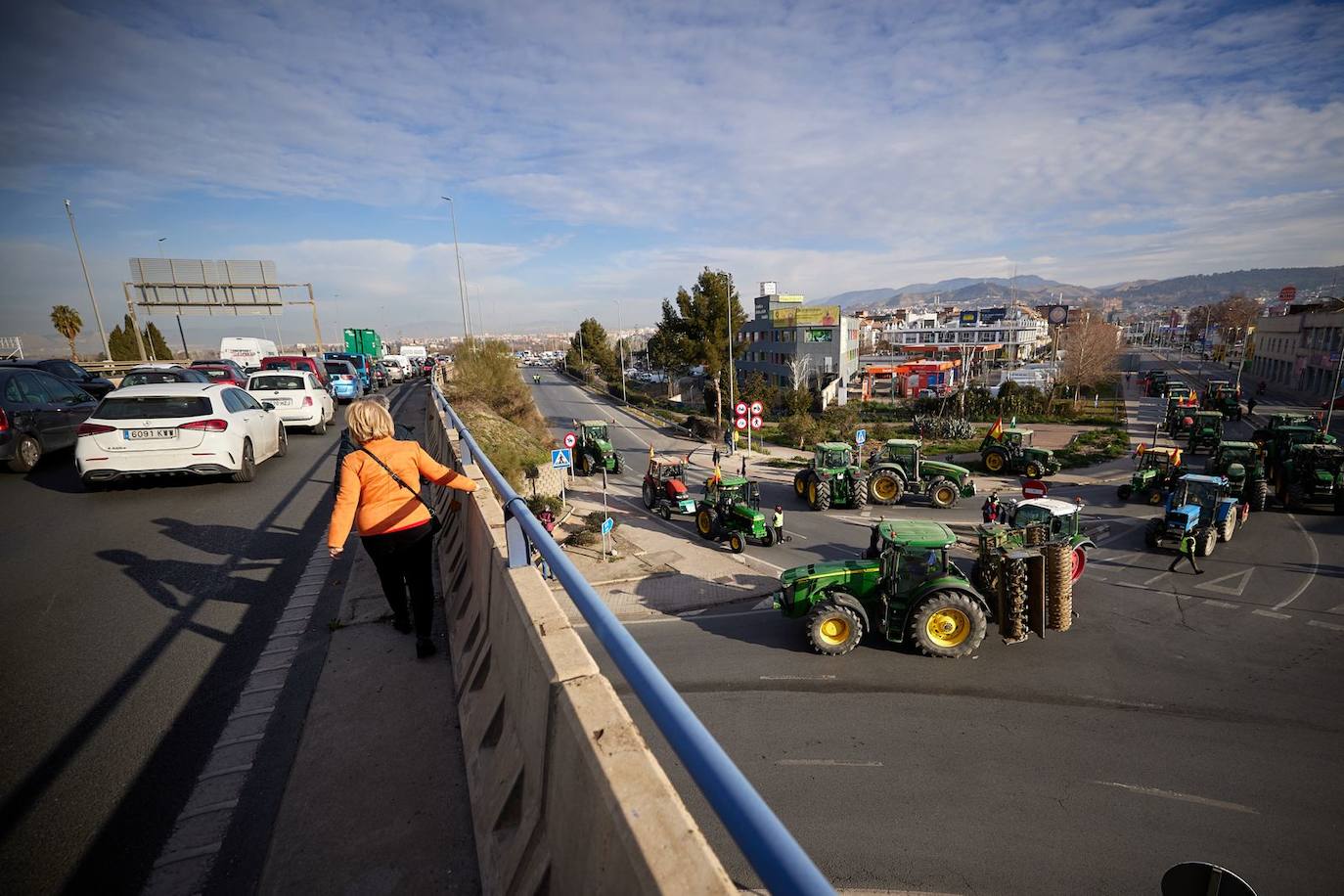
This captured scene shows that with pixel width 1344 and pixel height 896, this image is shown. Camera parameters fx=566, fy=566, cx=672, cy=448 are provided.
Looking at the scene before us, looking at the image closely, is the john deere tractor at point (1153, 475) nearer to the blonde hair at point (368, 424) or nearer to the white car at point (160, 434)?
the blonde hair at point (368, 424)

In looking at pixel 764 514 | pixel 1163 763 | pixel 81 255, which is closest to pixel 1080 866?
pixel 1163 763

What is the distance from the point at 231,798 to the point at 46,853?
0.52 metres

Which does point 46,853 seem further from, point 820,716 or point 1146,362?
point 1146,362

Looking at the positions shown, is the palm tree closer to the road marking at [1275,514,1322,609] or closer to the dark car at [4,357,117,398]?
the dark car at [4,357,117,398]

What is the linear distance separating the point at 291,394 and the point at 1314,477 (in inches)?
1022

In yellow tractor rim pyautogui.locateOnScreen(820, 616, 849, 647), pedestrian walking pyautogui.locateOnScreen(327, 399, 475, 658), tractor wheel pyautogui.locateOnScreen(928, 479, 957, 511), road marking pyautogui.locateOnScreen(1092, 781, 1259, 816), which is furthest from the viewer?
tractor wheel pyautogui.locateOnScreen(928, 479, 957, 511)

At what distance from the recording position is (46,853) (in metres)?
2.01

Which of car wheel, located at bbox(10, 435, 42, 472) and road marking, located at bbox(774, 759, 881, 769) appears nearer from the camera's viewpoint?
road marking, located at bbox(774, 759, 881, 769)

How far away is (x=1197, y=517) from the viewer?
43.0 feet

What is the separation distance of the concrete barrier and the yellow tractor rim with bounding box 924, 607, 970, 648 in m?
8.13

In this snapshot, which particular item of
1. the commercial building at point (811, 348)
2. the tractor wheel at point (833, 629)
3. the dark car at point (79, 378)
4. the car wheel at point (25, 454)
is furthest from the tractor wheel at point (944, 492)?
the commercial building at point (811, 348)

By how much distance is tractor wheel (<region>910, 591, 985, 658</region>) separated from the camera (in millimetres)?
8805

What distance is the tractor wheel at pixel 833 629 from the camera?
29.8ft

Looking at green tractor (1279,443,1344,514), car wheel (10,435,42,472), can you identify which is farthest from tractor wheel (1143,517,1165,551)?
car wheel (10,435,42,472)
